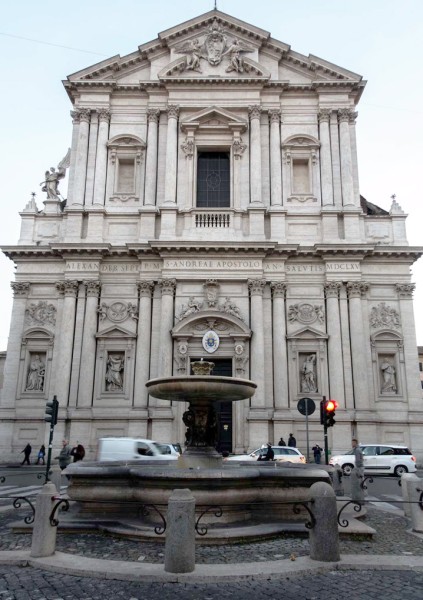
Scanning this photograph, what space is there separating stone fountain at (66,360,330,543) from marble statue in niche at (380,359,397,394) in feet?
54.5

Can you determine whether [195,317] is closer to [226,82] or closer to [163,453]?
[163,453]

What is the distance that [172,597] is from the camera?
560 cm

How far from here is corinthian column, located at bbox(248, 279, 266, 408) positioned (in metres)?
24.5

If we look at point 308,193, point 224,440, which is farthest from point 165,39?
point 224,440

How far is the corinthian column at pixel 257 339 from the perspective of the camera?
24.5 metres

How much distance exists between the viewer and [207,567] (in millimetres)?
6496

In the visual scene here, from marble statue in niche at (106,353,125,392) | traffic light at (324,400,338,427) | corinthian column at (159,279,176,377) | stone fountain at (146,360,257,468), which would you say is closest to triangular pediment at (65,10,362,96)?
corinthian column at (159,279,176,377)

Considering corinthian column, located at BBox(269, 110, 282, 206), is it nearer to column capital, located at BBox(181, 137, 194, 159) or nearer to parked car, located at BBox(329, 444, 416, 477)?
column capital, located at BBox(181, 137, 194, 159)

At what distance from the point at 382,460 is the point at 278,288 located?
899 cm

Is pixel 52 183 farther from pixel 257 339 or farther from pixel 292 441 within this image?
pixel 292 441

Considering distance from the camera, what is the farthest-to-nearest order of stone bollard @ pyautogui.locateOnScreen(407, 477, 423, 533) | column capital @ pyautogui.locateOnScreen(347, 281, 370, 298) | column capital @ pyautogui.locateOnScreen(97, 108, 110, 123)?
1. column capital @ pyautogui.locateOnScreen(97, 108, 110, 123)
2. column capital @ pyautogui.locateOnScreen(347, 281, 370, 298)
3. stone bollard @ pyautogui.locateOnScreen(407, 477, 423, 533)

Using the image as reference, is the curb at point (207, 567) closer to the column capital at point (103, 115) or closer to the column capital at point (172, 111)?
the column capital at point (172, 111)

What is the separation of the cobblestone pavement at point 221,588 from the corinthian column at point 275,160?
22.7 m

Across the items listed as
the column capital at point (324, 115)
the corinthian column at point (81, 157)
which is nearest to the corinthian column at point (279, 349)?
Answer: the column capital at point (324, 115)
